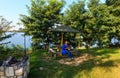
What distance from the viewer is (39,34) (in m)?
26.7

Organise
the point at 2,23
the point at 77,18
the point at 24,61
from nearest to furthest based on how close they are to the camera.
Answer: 1. the point at 24,61
2. the point at 2,23
3. the point at 77,18

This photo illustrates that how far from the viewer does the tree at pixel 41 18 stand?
26.1m

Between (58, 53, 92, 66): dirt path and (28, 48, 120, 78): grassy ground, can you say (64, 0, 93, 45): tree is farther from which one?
(28, 48, 120, 78): grassy ground

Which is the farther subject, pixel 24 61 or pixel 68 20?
pixel 68 20

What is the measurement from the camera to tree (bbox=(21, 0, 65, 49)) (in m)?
26.1

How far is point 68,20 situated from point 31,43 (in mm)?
5098

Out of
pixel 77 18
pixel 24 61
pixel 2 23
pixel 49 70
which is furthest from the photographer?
pixel 77 18

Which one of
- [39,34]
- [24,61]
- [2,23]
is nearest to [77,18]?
[39,34]

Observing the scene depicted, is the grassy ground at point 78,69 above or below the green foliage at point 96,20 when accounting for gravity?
below

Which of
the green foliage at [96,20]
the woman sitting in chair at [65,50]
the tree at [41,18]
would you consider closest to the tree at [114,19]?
the green foliage at [96,20]

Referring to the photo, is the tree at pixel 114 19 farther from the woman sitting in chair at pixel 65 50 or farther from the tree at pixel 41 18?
the woman sitting in chair at pixel 65 50

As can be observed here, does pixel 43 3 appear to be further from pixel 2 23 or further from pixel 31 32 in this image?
pixel 2 23

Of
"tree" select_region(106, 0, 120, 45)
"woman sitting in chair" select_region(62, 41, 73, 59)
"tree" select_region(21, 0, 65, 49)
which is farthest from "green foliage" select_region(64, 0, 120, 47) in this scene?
"woman sitting in chair" select_region(62, 41, 73, 59)

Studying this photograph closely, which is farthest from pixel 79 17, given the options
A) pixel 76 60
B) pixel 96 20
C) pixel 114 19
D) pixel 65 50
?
pixel 76 60
